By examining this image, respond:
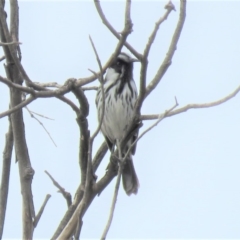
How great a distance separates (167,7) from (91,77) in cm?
50

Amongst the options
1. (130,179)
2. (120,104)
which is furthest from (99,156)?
(130,179)

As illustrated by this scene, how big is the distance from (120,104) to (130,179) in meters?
0.74

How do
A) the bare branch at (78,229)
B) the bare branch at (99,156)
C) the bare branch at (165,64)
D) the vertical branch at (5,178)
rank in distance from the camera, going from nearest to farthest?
the bare branch at (78,229) → the bare branch at (165,64) → the vertical branch at (5,178) → the bare branch at (99,156)

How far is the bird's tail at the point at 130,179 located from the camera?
6.07 meters

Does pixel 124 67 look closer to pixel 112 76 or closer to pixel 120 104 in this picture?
pixel 112 76

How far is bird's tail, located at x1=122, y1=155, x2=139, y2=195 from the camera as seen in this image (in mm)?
6074

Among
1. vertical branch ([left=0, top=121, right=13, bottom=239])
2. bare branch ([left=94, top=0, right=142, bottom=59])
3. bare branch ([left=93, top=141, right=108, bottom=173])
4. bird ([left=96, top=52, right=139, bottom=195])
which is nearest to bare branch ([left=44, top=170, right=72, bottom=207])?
vertical branch ([left=0, top=121, right=13, bottom=239])

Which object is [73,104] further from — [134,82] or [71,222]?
[134,82]

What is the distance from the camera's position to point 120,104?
6.05 m

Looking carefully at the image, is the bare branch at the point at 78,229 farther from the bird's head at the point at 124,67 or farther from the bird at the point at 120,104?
the bird's head at the point at 124,67

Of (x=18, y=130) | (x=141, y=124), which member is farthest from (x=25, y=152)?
(x=141, y=124)

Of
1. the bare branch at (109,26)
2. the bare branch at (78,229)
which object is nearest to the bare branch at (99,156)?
the bare branch at (109,26)

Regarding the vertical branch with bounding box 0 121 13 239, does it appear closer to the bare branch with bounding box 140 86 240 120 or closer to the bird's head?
the bare branch with bounding box 140 86 240 120

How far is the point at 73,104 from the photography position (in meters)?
3.23
